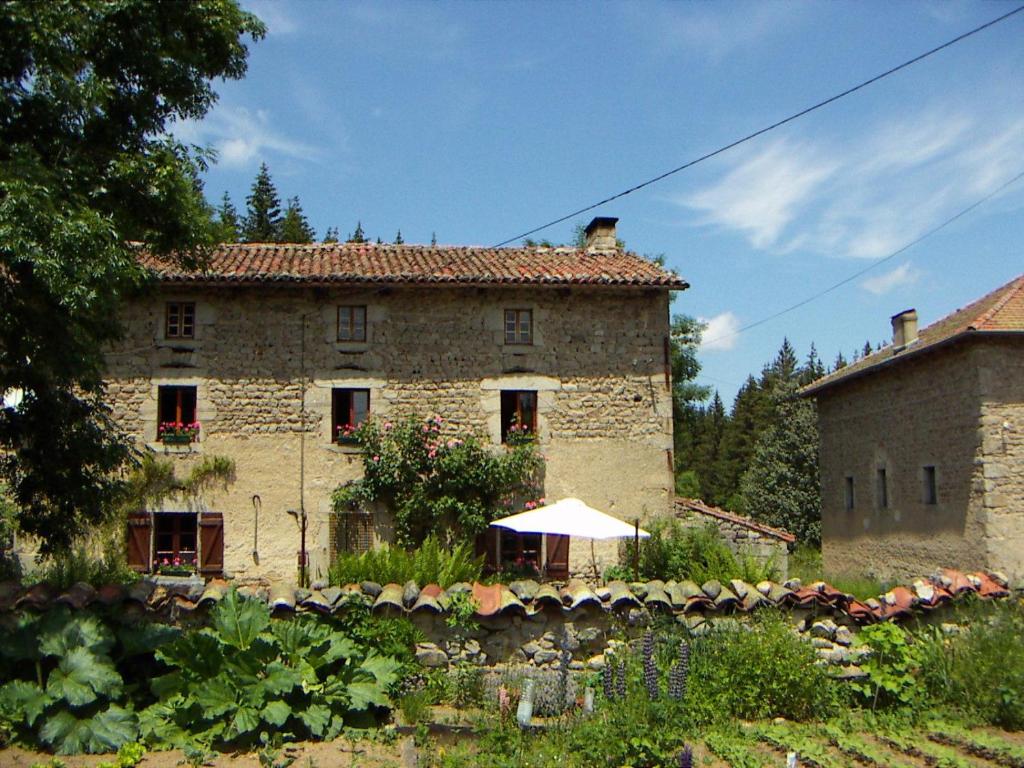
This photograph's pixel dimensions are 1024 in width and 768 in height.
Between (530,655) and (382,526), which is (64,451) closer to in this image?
(530,655)

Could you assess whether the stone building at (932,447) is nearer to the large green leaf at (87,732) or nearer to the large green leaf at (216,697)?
the large green leaf at (216,697)

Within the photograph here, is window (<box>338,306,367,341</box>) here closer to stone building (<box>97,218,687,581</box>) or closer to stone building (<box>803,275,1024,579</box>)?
stone building (<box>97,218,687,581</box>)

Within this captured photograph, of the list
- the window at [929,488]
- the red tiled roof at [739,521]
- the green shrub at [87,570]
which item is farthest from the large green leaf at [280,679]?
the window at [929,488]

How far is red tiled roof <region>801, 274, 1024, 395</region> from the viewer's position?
15000 millimetres

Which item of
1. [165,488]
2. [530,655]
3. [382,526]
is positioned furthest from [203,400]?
[530,655]

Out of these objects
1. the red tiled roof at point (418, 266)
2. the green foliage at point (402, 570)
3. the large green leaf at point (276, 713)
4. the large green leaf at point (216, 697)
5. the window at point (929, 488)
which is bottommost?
the large green leaf at point (276, 713)

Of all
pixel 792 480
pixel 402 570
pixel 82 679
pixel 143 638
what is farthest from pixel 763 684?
pixel 792 480

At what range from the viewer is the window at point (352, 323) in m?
16.6

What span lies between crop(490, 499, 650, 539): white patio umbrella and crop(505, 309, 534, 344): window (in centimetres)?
482

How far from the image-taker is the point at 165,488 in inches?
632

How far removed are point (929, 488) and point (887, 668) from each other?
944 cm

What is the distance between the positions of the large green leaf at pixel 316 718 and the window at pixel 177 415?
362 inches

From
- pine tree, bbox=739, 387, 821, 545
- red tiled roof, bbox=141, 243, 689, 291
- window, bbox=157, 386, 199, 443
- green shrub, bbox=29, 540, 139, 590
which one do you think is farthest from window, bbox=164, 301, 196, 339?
pine tree, bbox=739, 387, 821, 545

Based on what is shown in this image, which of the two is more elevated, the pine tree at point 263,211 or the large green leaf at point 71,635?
the pine tree at point 263,211
